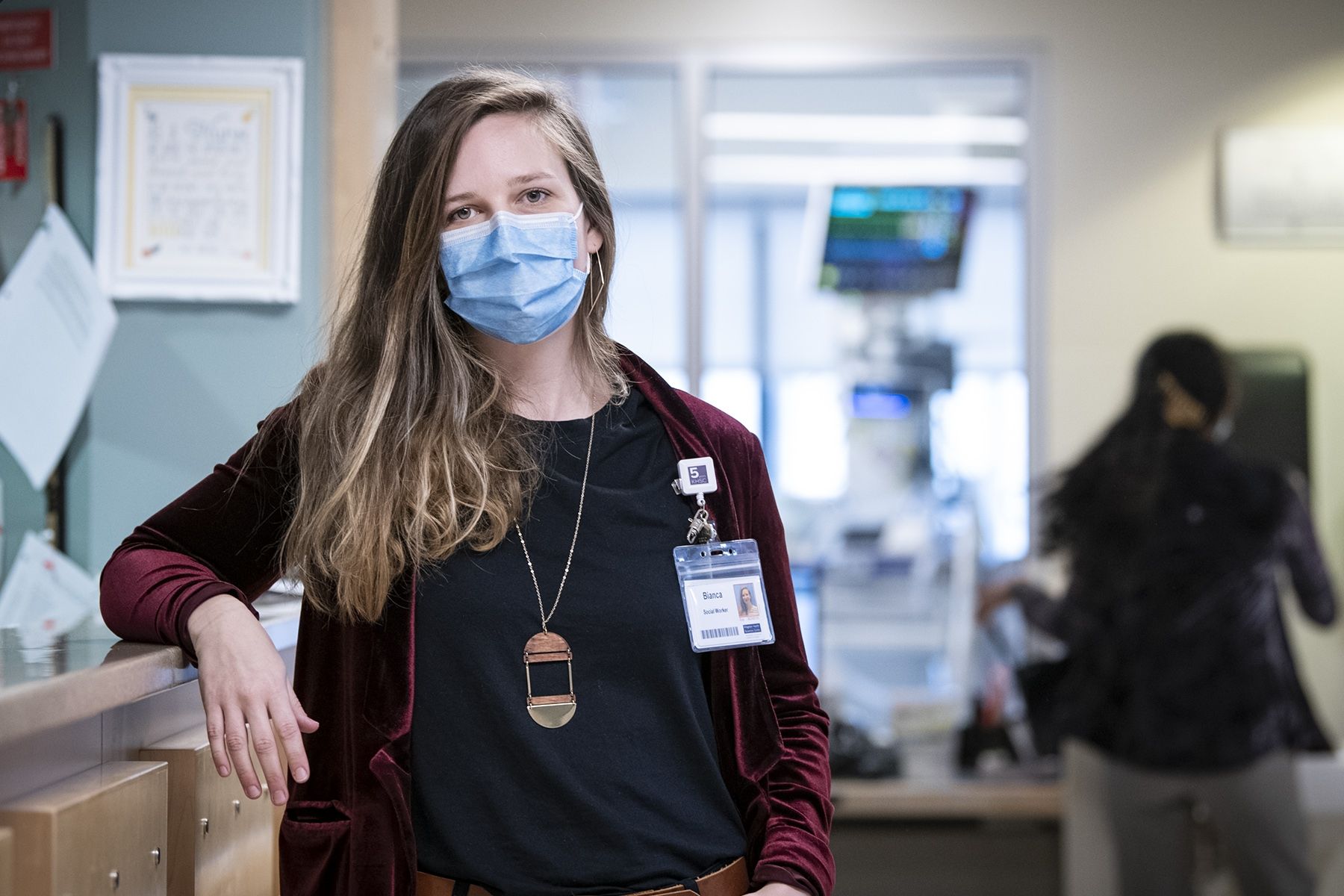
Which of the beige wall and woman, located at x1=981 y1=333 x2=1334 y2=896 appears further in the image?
→ the beige wall

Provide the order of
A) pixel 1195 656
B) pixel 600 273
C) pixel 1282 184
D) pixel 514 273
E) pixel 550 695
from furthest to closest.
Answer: pixel 1282 184 < pixel 1195 656 < pixel 600 273 < pixel 514 273 < pixel 550 695

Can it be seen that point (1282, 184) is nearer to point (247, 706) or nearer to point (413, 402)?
point (413, 402)

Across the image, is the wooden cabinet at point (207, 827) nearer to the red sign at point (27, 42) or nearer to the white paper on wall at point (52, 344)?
the white paper on wall at point (52, 344)

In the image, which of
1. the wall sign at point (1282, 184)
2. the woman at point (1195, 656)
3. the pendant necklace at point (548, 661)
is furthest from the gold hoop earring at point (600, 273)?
the wall sign at point (1282, 184)

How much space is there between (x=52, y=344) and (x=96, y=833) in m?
1.38

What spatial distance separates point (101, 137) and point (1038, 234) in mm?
2789

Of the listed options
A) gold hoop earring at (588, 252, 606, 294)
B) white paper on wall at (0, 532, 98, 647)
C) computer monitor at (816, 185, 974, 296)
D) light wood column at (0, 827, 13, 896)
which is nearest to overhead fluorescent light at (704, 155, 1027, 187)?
computer monitor at (816, 185, 974, 296)

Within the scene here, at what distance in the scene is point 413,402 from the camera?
135cm

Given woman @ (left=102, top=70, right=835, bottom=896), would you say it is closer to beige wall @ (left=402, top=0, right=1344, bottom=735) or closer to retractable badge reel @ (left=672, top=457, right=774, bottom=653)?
retractable badge reel @ (left=672, top=457, right=774, bottom=653)

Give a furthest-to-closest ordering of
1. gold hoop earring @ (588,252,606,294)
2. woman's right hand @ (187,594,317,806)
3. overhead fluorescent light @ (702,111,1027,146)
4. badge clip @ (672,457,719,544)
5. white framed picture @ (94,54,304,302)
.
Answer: overhead fluorescent light @ (702,111,1027,146) → white framed picture @ (94,54,304,302) → gold hoop earring @ (588,252,606,294) → badge clip @ (672,457,719,544) → woman's right hand @ (187,594,317,806)

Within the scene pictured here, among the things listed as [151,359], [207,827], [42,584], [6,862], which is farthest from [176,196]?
[6,862]

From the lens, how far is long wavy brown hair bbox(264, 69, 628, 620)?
4.11 feet

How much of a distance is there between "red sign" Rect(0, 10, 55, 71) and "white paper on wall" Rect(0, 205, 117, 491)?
0.27 metres

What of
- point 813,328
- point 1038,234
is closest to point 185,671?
point 813,328
